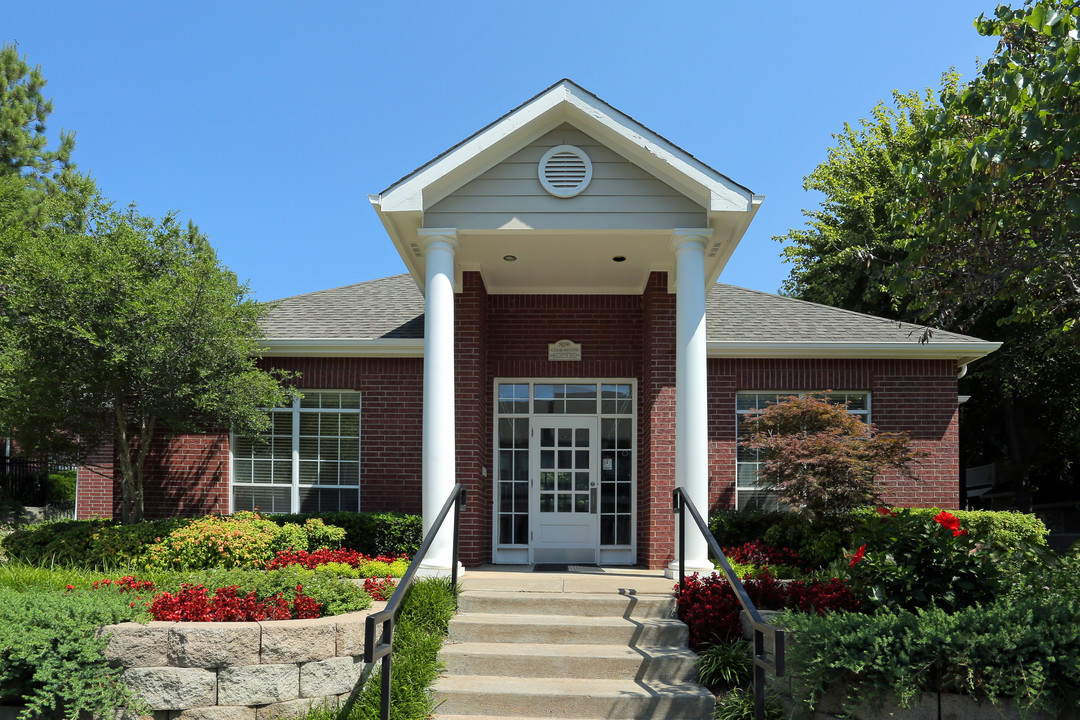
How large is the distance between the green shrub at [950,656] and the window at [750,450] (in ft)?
22.3

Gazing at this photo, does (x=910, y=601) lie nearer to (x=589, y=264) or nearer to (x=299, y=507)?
(x=589, y=264)

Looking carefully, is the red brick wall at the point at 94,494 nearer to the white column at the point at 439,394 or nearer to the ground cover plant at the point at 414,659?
the white column at the point at 439,394

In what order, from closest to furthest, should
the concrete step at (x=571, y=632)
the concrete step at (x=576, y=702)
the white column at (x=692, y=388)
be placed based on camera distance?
the concrete step at (x=576, y=702) → the concrete step at (x=571, y=632) → the white column at (x=692, y=388)

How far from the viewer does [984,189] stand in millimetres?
6617

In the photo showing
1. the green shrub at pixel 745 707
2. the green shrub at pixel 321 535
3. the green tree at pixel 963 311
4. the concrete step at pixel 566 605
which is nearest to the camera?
the green shrub at pixel 745 707

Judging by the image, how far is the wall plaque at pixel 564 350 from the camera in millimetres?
11195

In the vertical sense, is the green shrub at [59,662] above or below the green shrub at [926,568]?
below

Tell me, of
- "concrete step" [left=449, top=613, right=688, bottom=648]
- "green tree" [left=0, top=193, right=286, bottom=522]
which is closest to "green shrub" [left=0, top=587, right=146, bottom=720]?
"concrete step" [left=449, top=613, right=688, bottom=648]

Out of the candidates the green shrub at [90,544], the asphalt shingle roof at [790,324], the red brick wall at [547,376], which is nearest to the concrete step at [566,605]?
the red brick wall at [547,376]

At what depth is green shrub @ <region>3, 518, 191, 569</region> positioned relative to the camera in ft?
30.0

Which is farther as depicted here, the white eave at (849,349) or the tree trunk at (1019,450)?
the tree trunk at (1019,450)

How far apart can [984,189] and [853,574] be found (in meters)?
3.19

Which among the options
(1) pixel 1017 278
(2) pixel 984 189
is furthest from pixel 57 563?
(1) pixel 1017 278

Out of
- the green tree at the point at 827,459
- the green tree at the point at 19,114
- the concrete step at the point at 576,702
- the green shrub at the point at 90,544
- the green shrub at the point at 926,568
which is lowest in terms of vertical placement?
the concrete step at the point at 576,702
